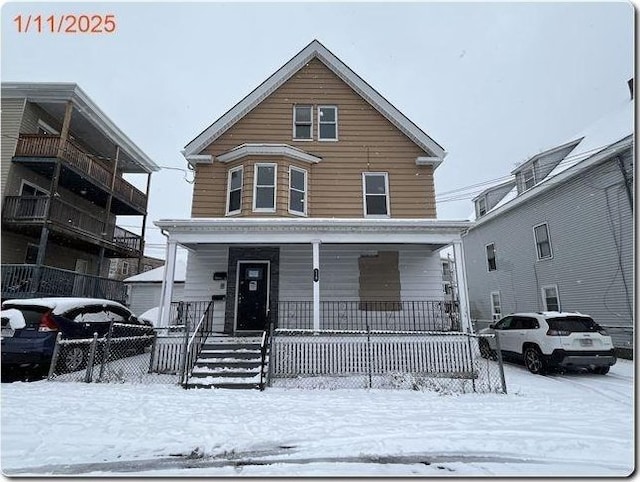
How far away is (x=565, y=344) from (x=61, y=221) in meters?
17.0

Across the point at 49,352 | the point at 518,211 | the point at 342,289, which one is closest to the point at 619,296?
the point at 518,211

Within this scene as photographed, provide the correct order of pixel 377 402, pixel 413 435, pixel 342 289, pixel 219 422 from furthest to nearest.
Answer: pixel 342 289 → pixel 377 402 → pixel 219 422 → pixel 413 435

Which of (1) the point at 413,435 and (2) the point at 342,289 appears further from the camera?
(2) the point at 342,289

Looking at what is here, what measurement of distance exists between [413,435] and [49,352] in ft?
23.7

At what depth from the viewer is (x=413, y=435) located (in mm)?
4359

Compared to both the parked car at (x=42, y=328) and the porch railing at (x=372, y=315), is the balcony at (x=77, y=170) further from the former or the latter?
the porch railing at (x=372, y=315)

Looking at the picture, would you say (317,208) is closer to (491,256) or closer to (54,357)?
(54,357)

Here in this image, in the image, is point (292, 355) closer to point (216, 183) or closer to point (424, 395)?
point (424, 395)

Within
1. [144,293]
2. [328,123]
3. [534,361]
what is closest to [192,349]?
[534,361]

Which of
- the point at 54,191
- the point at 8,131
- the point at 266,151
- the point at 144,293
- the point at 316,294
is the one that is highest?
the point at 8,131

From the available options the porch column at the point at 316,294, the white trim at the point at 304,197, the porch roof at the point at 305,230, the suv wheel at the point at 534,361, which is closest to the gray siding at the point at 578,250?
the suv wheel at the point at 534,361

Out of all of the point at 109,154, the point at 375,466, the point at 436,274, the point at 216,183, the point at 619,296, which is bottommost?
the point at 375,466

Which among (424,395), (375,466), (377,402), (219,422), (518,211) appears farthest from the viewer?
(518,211)

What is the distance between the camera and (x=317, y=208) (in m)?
11.0
